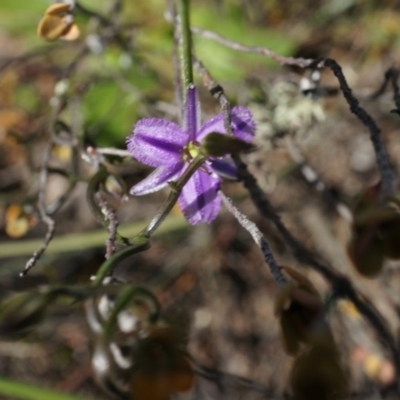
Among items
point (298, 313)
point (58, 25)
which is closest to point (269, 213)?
point (298, 313)

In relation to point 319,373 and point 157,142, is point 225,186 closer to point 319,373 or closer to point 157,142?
point 157,142

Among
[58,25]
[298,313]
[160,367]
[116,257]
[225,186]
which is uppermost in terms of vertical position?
[58,25]

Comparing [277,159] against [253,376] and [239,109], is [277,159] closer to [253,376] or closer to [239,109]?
[253,376]

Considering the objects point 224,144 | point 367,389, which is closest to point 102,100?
point 367,389

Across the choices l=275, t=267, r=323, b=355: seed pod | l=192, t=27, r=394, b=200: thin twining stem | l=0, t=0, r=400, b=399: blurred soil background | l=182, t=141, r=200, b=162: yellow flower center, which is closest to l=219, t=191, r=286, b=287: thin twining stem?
l=275, t=267, r=323, b=355: seed pod

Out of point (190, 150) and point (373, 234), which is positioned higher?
point (190, 150)
